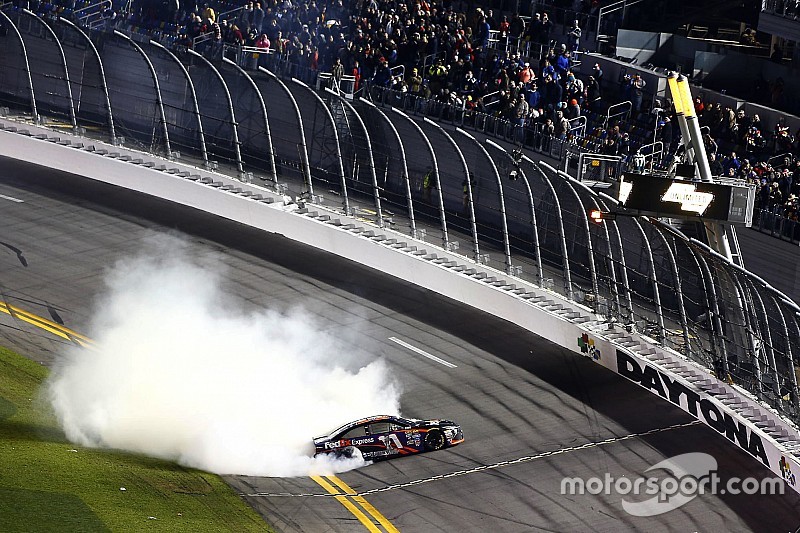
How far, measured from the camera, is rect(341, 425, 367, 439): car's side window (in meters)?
23.0

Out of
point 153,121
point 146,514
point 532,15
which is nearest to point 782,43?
point 532,15

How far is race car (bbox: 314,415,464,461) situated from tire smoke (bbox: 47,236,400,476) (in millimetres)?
253

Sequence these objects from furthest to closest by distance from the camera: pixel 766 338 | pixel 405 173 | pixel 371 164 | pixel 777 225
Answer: pixel 371 164, pixel 405 173, pixel 777 225, pixel 766 338

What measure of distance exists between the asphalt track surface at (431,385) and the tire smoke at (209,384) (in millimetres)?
617

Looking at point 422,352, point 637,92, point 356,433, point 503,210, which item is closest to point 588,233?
point 503,210

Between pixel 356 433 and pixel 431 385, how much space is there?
11.5 feet

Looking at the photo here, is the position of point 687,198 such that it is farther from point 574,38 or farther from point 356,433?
point 574,38

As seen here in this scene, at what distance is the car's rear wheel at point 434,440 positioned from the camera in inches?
925

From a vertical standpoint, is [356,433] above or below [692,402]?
below

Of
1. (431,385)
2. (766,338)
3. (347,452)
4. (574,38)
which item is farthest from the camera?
(574,38)

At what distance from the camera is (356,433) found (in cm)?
2303

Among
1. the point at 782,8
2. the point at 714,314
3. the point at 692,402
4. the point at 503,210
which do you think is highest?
the point at 782,8

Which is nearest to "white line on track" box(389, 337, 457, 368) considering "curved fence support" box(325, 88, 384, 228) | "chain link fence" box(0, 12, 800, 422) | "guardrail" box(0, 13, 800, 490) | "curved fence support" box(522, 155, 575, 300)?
"guardrail" box(0, 13, 800, 490)

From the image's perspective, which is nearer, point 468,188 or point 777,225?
point 777,225
